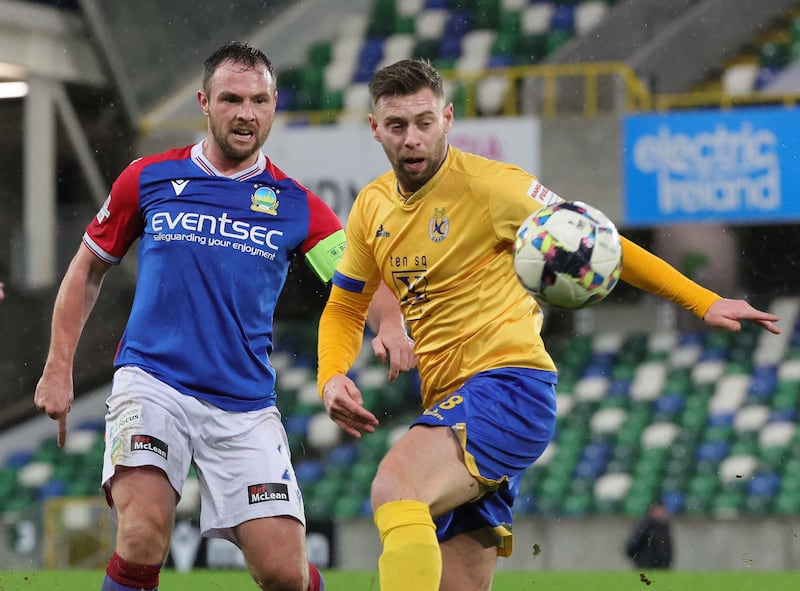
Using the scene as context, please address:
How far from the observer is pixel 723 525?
12.2m

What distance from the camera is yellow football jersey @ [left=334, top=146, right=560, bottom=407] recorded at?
3924 mm

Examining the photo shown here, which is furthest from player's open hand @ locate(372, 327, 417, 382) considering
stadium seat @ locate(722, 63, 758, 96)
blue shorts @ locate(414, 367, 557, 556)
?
stadium seat @ locate(722, 63, 758, 96)

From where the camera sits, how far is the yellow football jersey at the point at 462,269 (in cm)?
392

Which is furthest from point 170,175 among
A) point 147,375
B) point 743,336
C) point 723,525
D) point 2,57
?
point 743,336

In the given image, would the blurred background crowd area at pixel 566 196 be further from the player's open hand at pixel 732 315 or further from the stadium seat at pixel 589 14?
the player's open hand at pixel 732 315

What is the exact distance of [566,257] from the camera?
366 centimetres

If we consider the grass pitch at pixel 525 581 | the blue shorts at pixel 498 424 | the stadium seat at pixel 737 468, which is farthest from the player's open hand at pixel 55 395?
the stadium seat at pixel 737 468

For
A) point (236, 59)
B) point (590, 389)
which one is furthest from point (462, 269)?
point (590, 389)

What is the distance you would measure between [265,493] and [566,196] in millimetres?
9399

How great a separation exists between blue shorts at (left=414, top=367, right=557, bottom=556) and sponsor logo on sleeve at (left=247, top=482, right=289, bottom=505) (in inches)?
22.9

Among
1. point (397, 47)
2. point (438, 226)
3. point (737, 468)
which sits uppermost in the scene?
point (397, 47)

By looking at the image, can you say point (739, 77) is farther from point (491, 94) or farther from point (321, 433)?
point (321, 433)

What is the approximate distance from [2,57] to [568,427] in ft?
23.0

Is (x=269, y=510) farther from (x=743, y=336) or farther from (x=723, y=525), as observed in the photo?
(x=743, y=336)
